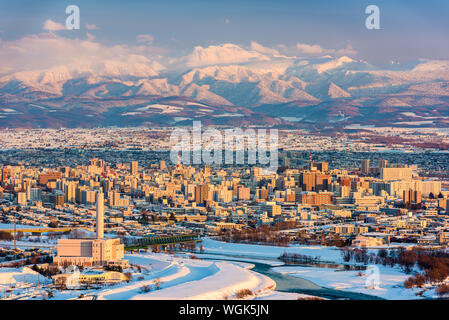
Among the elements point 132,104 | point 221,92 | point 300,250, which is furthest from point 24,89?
point 300,250

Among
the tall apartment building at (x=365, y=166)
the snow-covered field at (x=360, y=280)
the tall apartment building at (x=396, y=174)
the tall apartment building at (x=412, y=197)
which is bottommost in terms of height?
the snow-covered field at (x=360, y=280)

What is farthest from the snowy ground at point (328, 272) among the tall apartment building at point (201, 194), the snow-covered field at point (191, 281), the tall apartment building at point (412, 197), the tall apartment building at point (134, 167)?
the tall apartment building at point (134, 167)

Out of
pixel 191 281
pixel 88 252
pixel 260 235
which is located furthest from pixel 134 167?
pixel 191 281

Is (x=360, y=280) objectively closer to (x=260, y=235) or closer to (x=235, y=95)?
(x=260, y=235)

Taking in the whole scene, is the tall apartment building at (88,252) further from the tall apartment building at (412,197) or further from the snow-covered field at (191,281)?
the tall apartment building at (412,197)

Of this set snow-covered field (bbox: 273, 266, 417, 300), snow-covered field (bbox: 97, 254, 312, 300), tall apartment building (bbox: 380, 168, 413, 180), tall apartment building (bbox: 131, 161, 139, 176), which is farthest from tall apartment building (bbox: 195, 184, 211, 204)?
snow-covered field (bbox: 273, 266, 417, 300)

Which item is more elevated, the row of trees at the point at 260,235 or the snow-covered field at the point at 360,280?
the row of trees at the point at 260,235

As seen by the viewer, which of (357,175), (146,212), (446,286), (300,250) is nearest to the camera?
(446,286)
